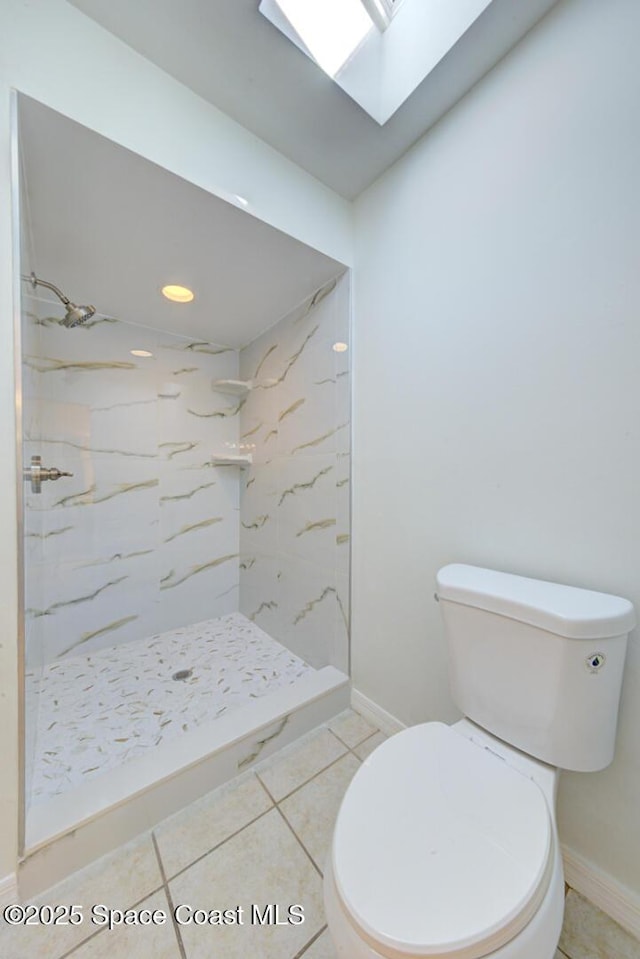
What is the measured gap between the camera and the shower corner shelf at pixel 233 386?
7.33 feet

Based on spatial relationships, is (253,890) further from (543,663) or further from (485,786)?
(543,663)

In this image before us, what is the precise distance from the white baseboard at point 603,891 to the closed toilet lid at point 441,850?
46cm

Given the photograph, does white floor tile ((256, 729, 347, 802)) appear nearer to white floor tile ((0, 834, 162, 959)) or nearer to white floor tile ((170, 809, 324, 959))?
white floor tile ((170, 809, 324, 959))

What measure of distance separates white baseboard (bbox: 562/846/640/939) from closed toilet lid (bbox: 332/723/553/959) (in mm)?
456

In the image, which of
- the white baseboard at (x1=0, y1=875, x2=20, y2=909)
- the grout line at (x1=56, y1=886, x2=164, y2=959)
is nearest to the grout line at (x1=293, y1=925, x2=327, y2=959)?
the grout line at (x1=56, y1=886, x2=164, y2=959)

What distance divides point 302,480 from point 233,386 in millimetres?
906

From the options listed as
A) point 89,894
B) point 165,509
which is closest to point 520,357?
point 89,894

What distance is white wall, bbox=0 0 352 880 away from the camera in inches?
33.2

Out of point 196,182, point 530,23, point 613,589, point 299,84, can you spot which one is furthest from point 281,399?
point 613,589

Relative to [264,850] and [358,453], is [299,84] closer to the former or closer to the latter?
[358,453]

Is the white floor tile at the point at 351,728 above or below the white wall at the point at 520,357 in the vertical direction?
below

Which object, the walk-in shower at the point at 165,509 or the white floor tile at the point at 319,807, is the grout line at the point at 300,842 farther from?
the walk-in shower at the point at 165,509

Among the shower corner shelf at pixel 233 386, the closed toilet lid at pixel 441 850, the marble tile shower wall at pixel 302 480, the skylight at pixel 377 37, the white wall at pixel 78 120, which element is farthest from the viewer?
the shower corner shelf at pixel 233 386

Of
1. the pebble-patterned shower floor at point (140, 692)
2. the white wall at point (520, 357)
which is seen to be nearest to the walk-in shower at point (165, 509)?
the pebble-patterned shower floor at point (140, 692)
